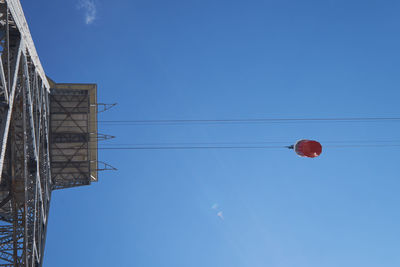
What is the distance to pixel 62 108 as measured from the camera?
16.5 meters

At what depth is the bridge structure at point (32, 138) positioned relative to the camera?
8.67 m

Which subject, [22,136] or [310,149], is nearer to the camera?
[22,136]

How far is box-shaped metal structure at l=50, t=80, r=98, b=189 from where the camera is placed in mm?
16500

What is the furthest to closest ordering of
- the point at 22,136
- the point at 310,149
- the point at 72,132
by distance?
the point at 72,132 → the point at 310,149 → the point at 22,136

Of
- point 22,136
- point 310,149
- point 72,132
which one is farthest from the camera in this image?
point 72,132

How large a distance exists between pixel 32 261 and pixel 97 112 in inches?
339

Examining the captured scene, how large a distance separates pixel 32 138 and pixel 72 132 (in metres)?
5.48

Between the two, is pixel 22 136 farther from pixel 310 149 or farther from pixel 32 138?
pixel 310 149

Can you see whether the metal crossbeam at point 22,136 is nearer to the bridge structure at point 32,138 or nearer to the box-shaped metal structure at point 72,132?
the bridge structure at point 32,138

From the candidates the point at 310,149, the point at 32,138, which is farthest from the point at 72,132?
the point at 310,149

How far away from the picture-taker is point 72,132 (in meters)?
16.9

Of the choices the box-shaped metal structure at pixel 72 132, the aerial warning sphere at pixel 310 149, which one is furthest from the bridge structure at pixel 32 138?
the aerial warning sphere at pixel 310 149

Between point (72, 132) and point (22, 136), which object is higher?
point (72, 132)

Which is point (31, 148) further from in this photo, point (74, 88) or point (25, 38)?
point (74, 88)
